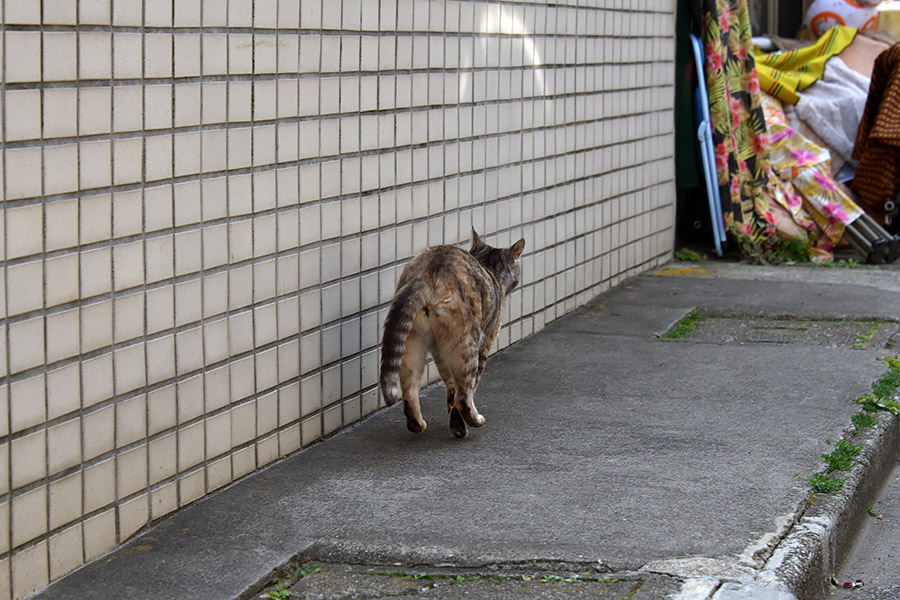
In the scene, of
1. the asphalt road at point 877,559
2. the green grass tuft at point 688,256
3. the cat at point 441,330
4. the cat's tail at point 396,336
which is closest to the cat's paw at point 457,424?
the cat at point 441,330

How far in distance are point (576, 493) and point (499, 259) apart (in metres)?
1.33

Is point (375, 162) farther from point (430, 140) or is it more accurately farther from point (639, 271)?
point (639, 271)

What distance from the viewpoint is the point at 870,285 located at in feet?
25.1

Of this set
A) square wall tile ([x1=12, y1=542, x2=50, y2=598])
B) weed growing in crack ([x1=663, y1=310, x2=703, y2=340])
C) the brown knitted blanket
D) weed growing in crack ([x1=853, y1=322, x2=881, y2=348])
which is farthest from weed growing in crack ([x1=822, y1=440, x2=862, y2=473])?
the brown knitted blanket

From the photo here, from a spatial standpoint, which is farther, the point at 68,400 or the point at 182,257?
the point at 182,257

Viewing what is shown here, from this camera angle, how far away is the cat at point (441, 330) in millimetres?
4137

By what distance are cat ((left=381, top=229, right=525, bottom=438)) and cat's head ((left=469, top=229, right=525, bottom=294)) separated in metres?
0.21

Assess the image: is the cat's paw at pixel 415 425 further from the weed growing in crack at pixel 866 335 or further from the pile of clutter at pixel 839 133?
the pile of clutter at pixel 839 133

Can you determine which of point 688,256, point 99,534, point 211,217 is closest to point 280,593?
point 99,534

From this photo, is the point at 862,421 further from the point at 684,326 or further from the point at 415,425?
the point at 684,326

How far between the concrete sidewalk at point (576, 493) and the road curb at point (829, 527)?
0.03 feet

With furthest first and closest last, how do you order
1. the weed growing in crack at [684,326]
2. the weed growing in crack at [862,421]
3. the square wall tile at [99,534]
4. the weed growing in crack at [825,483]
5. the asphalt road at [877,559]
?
the weed growing in crack at [684,326]
the weed growing in crack at [862,421]
the weed growing in crack at [825,483]
the asphalt road at [877,559]
the square wall tile at [99,534]

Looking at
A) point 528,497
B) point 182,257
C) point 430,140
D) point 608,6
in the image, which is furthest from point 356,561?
point 608,6

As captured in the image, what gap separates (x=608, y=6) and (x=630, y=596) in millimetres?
4828
